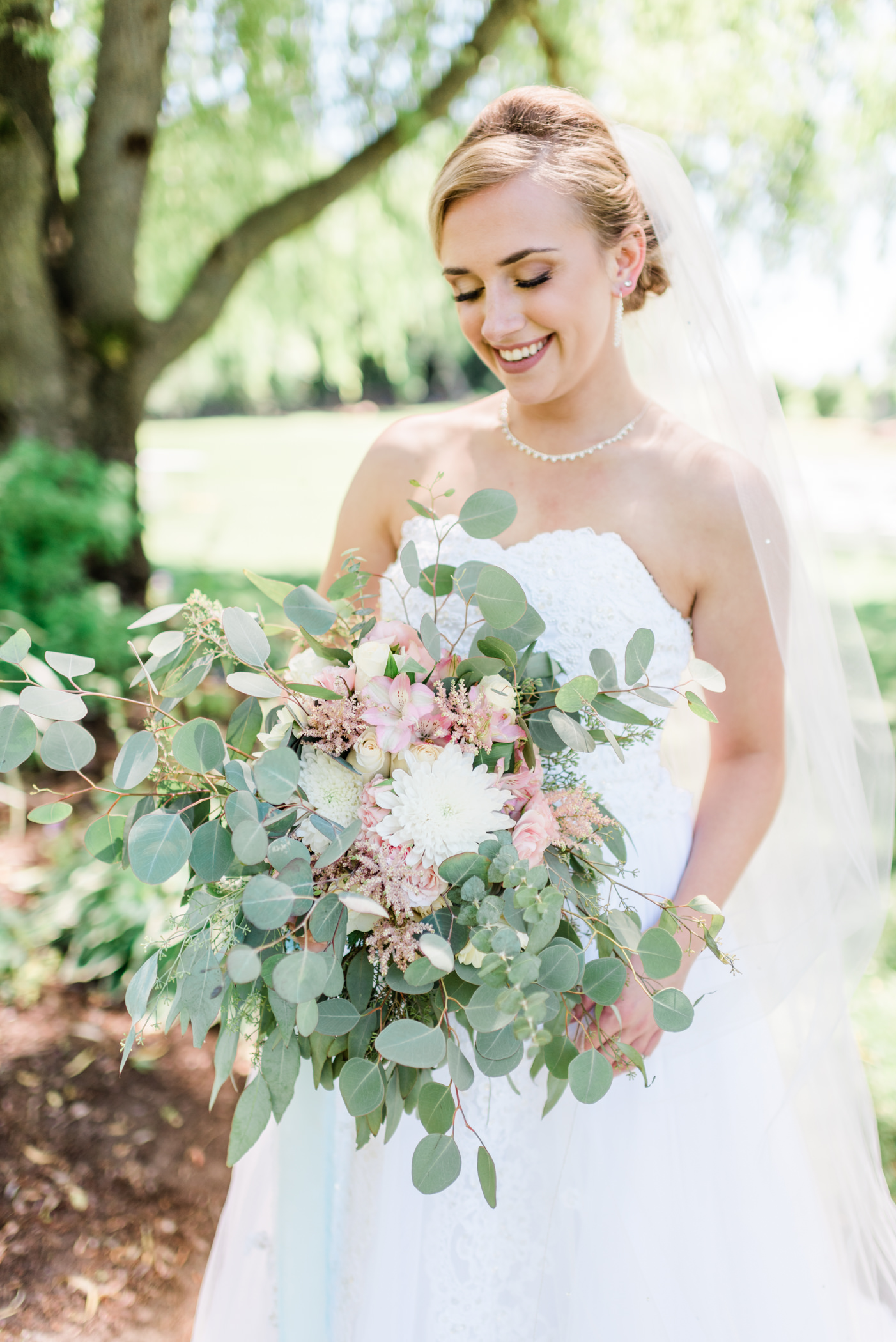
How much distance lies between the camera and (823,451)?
1912 cm

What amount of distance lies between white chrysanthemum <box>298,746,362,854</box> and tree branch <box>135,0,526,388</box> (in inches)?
189

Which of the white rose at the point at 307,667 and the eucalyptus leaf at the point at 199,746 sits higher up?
the white rose at the point at 307,667

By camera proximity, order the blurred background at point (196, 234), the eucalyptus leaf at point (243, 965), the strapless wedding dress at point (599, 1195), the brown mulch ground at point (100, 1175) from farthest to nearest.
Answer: the blurred background at point (196, 234), the brown mulch ground at point (100, 1175), the strapless wedding dress at point (599, 1195), the eucalyptus leaf at point (243, 965)

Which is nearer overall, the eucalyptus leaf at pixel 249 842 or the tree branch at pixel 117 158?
the eucalyptus leaf at pixel 249 842

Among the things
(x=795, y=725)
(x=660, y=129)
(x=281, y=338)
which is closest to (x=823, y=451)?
(x=281, y=338)

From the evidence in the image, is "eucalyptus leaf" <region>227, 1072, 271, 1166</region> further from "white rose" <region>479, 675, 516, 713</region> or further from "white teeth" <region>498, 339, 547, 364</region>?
"white teeth" <region>498, 339, 547, 364</region>

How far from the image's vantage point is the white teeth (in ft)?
5.35

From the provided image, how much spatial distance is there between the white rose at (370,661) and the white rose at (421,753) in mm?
105

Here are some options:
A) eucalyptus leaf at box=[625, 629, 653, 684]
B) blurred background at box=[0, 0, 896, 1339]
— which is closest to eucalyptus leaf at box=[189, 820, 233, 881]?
eucalyptus leaf at box=[625, 629, 653, 684]

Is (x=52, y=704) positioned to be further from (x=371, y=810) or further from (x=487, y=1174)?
(x=487, y=1174)

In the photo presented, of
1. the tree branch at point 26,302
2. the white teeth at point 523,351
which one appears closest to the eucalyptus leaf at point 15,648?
the white teeth at point 523,351

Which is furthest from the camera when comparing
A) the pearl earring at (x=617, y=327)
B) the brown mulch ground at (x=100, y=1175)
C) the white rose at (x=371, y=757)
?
the brown mulch ground at (x=100, y=1175)

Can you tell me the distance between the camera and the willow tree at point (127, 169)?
14.8 feet

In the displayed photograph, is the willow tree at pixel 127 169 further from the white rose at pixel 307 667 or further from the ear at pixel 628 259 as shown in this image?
the white rose at pixel 307 667
